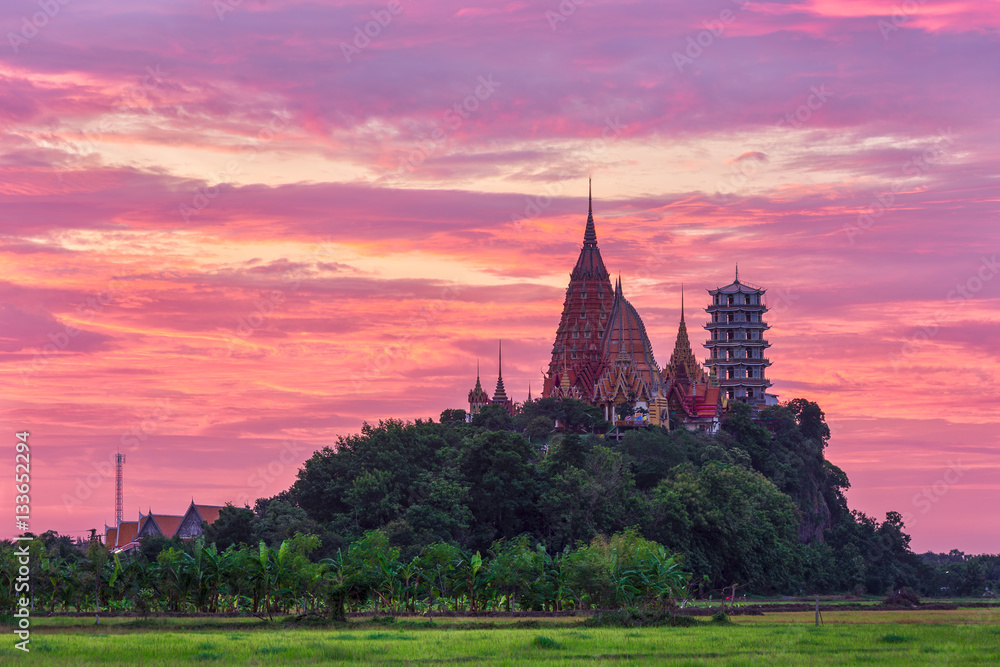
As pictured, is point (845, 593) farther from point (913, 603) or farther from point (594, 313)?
point (594, 313)

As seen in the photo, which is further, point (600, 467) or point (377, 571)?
point (600, 467)

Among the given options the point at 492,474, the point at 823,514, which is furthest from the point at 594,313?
the point at 492,474

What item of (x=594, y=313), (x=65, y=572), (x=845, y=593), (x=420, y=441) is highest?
(x=594, y=313)

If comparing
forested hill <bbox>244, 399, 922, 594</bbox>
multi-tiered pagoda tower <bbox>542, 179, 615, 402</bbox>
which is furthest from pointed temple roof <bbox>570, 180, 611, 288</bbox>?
forested hill <bbox>244, 399, 922, 594</bbox>

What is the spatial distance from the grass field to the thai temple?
7736 centimetres

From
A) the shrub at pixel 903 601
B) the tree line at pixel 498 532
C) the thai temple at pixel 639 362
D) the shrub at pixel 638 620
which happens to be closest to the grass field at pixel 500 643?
the shrub at pixel 638 620

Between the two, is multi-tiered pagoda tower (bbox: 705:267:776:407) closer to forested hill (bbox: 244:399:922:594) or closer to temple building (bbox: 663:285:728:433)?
temple building (bbox: 663:285:728:433)

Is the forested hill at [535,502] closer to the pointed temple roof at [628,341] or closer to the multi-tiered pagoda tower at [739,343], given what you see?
the pointed temple roof at [628,341]

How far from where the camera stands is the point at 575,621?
49.3m

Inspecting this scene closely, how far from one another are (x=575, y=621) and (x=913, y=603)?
25.6m

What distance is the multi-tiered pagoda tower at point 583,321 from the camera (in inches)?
5389

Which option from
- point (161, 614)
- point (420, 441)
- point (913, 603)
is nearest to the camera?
point (161, 614)

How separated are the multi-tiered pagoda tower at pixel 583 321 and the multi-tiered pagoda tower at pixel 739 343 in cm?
1449

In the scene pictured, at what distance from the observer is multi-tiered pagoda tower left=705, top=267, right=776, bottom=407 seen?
146 meters
